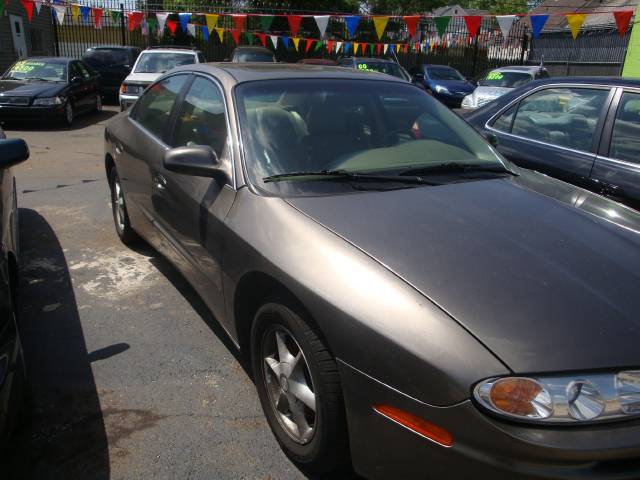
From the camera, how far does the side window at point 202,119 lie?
312cm

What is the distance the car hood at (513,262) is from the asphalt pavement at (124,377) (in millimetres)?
1092

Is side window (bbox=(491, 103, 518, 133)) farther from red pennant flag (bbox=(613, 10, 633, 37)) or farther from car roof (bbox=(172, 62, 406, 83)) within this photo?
red pennant flag (bbox=(613, 10, 633, 37))

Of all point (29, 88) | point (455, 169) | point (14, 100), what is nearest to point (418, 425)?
point (455, 169)

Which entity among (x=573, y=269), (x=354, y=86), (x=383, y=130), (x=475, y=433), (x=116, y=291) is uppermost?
(x=354, y=86)

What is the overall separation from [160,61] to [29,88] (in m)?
2.87

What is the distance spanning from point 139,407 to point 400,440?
1.53 m

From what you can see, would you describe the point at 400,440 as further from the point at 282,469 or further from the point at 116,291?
the point at 116,291

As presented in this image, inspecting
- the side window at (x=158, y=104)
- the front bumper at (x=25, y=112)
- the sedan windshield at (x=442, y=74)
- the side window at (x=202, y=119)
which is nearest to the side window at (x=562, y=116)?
the side window at (x=202, y=119)

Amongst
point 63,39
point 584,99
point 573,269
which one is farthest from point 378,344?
point 63,39

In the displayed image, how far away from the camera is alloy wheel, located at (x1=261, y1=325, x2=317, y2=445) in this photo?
7.54ft

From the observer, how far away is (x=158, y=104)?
4.16m

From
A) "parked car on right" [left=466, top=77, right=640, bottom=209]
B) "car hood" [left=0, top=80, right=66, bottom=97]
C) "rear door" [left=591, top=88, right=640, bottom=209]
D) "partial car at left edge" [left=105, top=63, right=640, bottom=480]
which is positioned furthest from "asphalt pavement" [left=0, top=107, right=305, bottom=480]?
"car hood" [left=0, top=80, right=66, bottom=97]

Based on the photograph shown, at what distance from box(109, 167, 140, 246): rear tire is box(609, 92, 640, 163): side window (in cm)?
376

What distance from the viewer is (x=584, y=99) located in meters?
4.38
